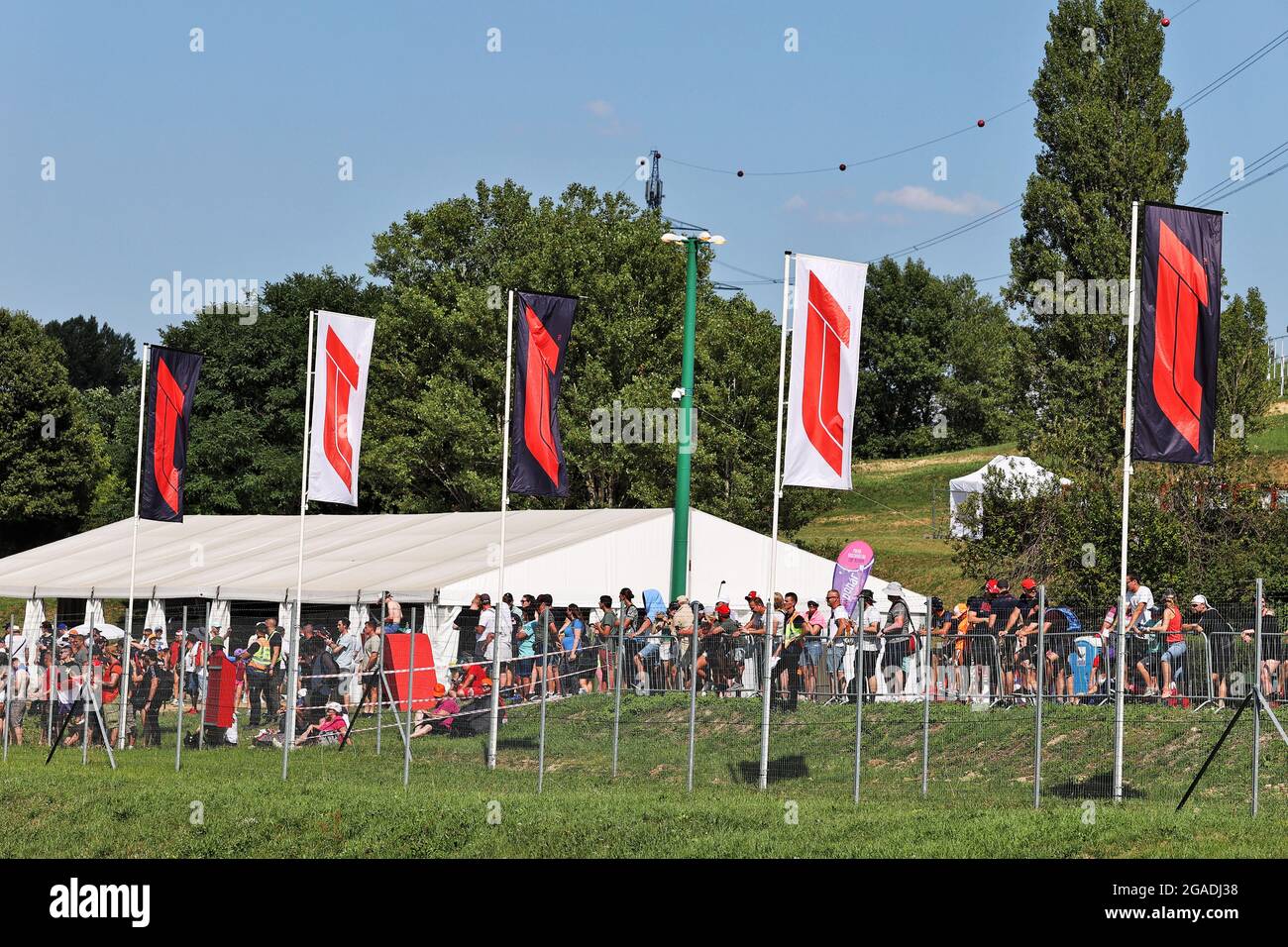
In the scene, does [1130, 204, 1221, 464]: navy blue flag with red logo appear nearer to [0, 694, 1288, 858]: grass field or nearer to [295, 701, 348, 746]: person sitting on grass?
[0, 694, 1288, 858]: grass field

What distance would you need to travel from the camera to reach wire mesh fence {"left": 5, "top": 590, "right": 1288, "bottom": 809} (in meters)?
18.2

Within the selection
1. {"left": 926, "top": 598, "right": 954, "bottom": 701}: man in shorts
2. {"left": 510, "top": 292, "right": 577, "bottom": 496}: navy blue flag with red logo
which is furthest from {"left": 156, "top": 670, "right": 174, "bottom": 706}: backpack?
{"left": 926, "top": 598, "right": 954, "bottom": 701}: man in shorts

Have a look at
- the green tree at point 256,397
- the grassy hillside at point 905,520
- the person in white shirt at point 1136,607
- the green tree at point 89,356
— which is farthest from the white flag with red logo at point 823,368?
the green tree at point 89,356

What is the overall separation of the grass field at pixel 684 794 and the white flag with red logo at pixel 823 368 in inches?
129

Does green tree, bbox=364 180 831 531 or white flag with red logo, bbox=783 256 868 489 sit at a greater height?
green tree, bbox=364 180 831 531

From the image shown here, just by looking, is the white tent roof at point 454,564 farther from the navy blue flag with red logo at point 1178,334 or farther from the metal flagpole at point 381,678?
the navy blue flag with red logo at point 1178,334

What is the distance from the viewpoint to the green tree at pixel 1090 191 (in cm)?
4238

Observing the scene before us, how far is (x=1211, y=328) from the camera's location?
1752cm

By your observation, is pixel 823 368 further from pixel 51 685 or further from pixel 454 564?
pixel 454 564

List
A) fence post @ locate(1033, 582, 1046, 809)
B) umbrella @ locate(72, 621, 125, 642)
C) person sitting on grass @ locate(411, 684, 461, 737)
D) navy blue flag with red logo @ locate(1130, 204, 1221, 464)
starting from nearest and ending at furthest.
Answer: fence post @ locate(1033, 582, 1046, 809), navy blue flag with red logo @ locate(1130, 204, 1221, 464), person sitting on grass @ locate(411, 684, 461, 737), umbrella @ locate(72, 621, 125, 642)

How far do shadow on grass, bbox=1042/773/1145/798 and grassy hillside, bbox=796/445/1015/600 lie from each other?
3125 cm

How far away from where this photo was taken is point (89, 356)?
393 ft
